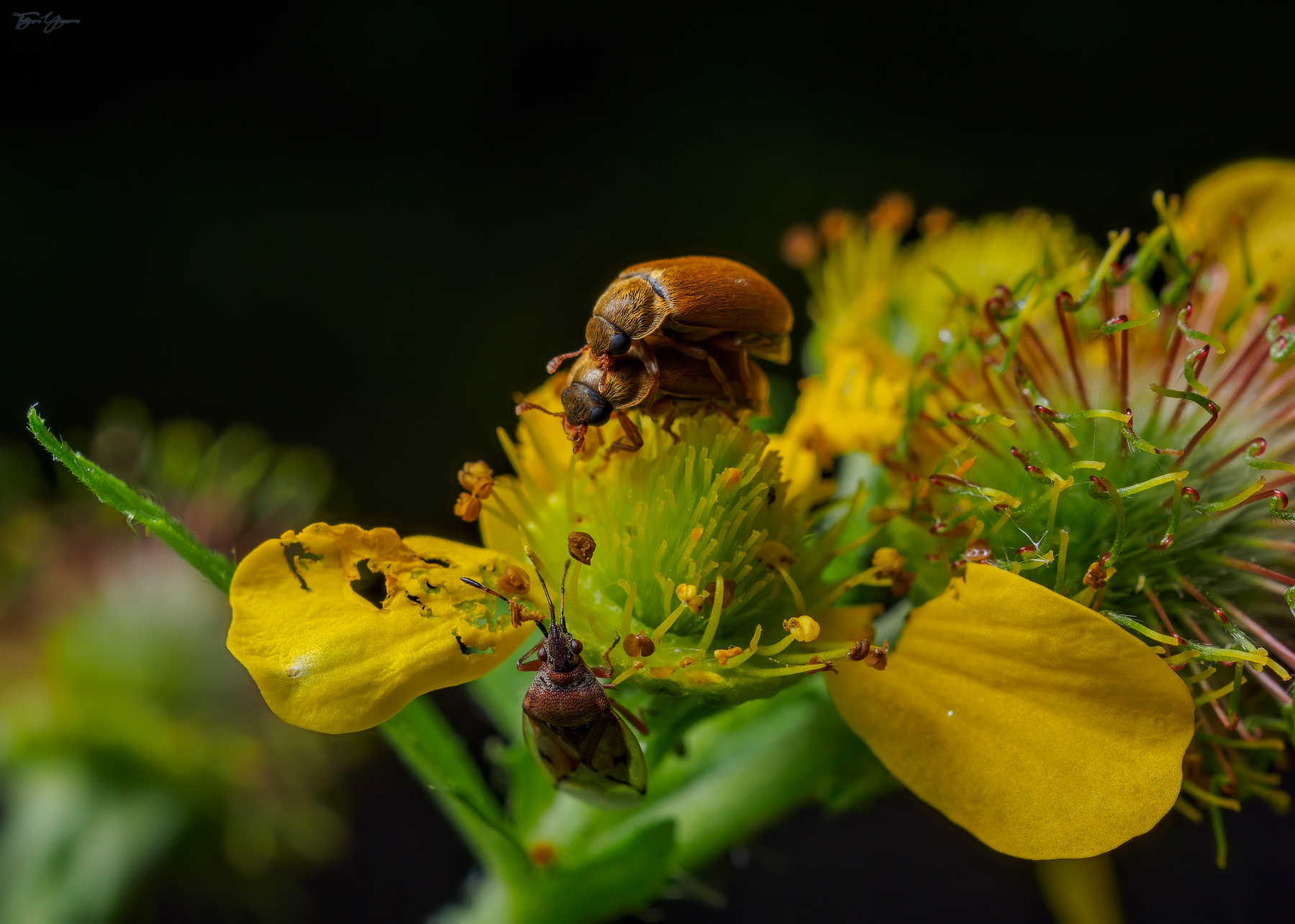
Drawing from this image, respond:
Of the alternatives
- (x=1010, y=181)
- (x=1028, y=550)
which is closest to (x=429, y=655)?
(x=1028, y=550)

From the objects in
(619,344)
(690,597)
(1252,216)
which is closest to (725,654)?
(690,597)

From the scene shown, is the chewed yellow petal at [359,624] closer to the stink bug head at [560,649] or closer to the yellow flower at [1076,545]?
the stink bug head at [560,649]

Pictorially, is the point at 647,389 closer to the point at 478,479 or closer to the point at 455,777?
the point at 478,479

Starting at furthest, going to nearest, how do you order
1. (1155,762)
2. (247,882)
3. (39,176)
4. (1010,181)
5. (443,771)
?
1. (1010,181)
2. (39,176)
3. (247,882)
4. (443,771)
5. (1155,762)

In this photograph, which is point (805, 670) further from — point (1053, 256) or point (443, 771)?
point (1053, 256)

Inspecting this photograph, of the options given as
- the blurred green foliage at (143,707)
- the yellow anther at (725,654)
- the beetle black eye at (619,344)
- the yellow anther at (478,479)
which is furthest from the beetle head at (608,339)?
the blurred green foliage at (143,707)
